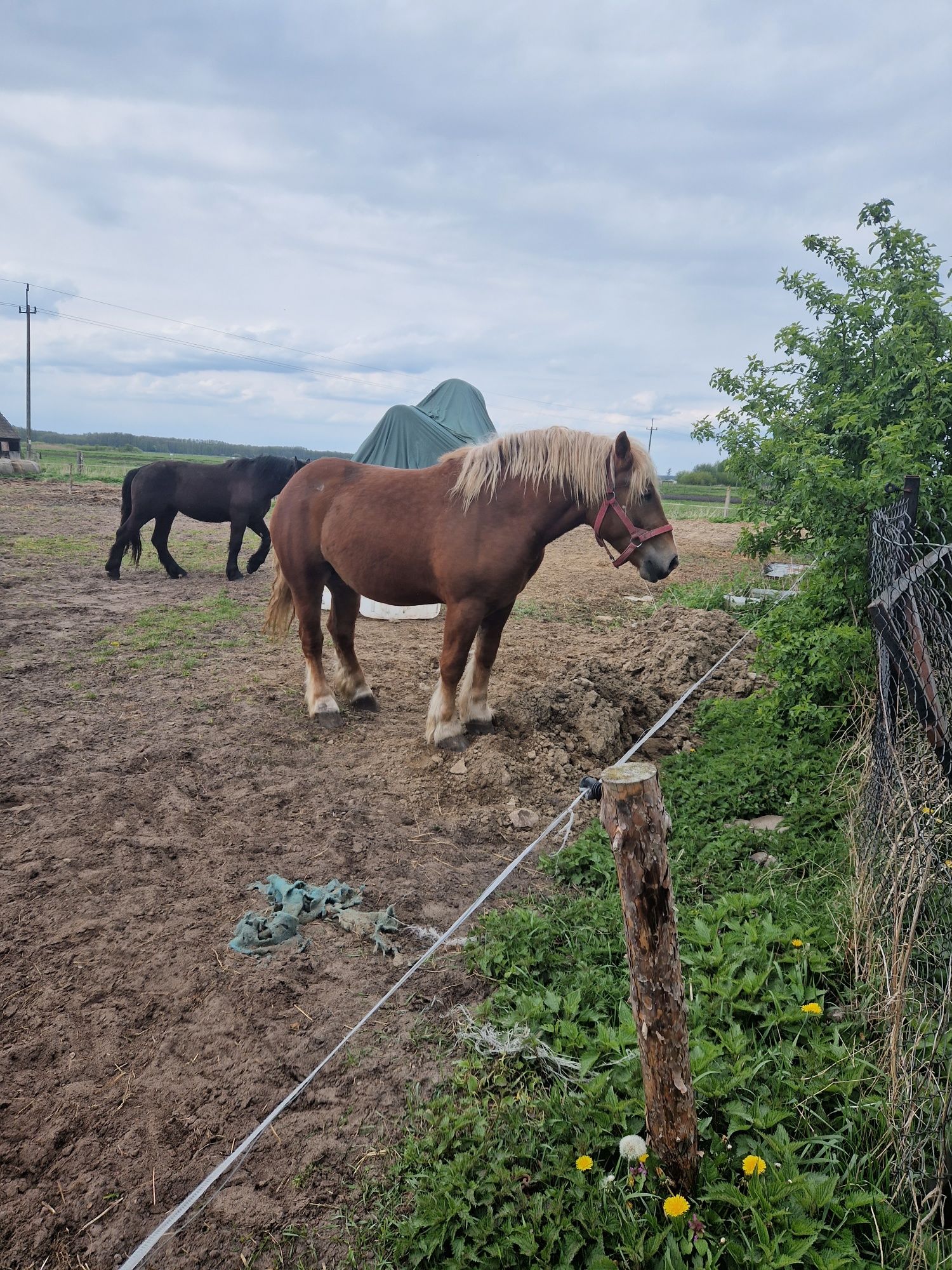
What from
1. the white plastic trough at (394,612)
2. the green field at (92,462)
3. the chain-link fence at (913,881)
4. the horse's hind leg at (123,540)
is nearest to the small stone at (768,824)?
the chain-link fence at (913,881)

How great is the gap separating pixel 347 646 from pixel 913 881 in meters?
4.20

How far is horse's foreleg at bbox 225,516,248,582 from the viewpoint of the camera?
10.5 meters

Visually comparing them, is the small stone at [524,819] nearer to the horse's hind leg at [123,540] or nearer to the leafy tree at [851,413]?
the leafy tree at [851,413]

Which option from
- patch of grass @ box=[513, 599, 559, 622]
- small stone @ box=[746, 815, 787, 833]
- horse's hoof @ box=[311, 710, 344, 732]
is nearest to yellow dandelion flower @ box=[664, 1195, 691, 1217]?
small stone @ box=[746, 815, 787, 833]

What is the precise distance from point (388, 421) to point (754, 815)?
24.4 ft

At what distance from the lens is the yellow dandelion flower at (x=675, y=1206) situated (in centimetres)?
157

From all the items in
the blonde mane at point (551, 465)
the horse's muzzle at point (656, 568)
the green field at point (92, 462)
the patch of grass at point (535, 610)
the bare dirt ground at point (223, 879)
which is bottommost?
the bare dirt ground at point (223, 879)

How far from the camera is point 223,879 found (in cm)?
326

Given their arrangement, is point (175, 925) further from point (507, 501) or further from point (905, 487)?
point (905, 487)

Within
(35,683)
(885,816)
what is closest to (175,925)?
(885,816)

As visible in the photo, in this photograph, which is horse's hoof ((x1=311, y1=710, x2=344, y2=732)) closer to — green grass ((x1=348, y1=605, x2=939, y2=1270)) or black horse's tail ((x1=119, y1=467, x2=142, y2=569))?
green grass ((x1=348, y1=605, x2=939, y2=1270))

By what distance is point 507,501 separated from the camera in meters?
4.49

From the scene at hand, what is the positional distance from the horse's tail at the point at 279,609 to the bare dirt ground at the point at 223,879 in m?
0.49

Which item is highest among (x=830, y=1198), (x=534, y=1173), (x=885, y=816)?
(x=885, y=816)
